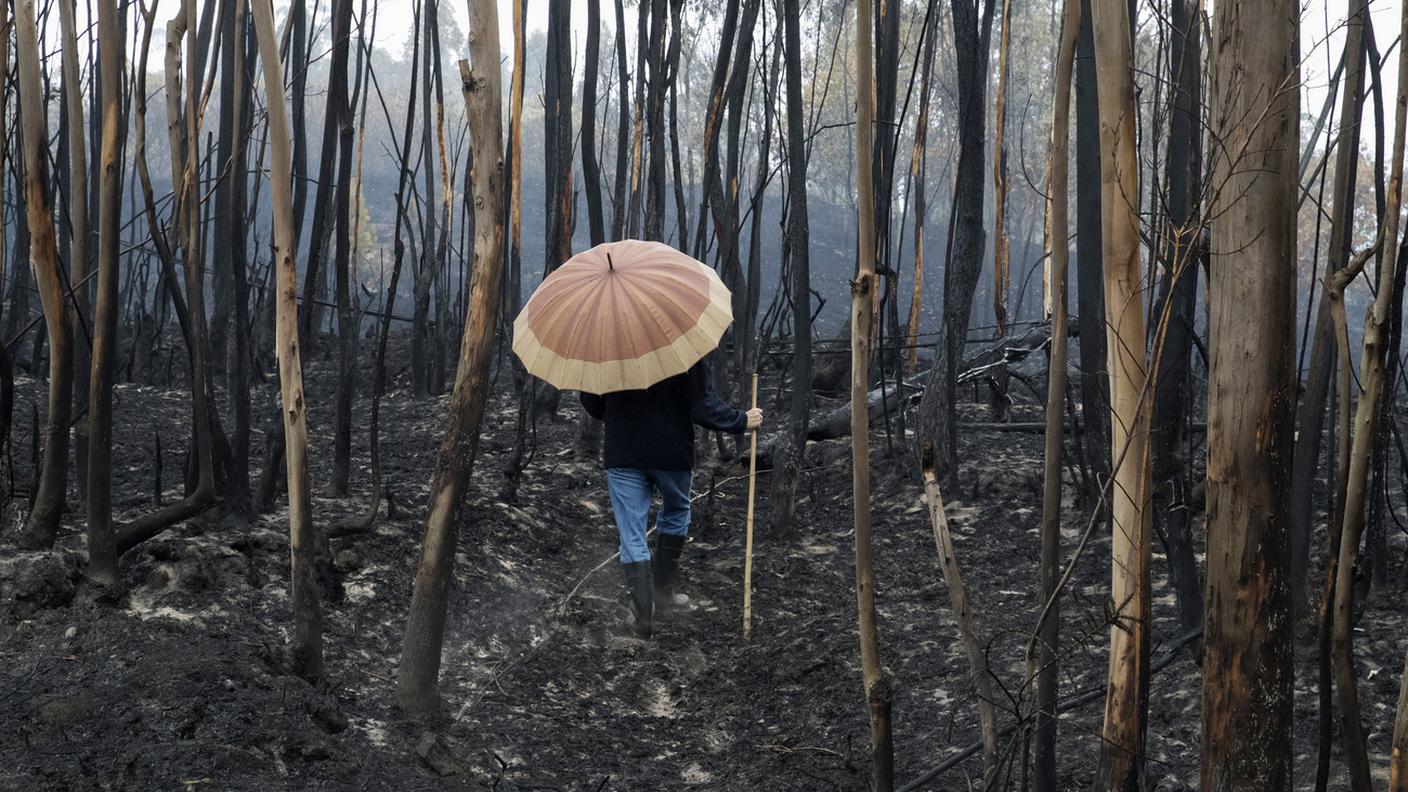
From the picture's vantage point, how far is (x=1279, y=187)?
4.59 feet

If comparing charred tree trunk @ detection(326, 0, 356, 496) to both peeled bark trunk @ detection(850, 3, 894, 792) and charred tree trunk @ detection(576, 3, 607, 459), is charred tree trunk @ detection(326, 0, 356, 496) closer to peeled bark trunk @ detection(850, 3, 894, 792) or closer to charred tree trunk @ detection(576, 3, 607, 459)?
charred tree trunk @ detection(576, 3, 607, 459)

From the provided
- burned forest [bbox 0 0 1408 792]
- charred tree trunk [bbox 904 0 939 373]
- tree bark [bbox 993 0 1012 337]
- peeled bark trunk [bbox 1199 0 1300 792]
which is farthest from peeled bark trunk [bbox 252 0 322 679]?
tree bark [bbox 993 0 1012 337]

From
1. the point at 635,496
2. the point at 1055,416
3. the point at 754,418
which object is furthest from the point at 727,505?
the point at 1055,416

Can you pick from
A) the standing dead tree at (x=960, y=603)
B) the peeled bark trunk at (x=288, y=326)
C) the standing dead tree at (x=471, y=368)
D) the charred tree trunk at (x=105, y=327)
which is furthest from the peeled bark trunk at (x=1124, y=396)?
the charred tree trunk at (x=105, y=327)

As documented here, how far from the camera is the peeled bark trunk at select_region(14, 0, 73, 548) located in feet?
9.32

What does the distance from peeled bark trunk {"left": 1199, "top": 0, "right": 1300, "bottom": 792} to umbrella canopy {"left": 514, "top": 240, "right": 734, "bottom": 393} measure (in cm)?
213

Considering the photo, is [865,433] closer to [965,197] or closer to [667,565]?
[667,565]

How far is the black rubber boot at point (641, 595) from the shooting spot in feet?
12.1

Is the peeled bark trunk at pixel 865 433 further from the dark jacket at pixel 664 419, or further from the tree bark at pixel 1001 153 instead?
the tree bark at pixel 1001 153

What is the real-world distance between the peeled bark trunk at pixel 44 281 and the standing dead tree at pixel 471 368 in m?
1.09

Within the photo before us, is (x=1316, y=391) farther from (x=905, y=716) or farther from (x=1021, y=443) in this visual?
(x=1021, y=443)

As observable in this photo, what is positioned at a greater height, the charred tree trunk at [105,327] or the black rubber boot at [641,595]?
the charred tree trunk at [105,327]

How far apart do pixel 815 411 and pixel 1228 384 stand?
199 inches

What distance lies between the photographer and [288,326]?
248 centimetres
